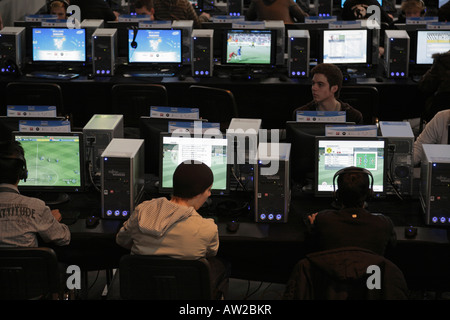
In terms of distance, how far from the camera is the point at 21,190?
481 cm

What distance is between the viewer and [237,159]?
4703mm

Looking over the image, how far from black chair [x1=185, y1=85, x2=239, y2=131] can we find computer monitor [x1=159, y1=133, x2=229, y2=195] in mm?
1896

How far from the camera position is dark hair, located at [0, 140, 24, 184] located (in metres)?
4.08

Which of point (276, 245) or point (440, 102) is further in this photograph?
point (440, 102)

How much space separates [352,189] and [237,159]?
93 cm

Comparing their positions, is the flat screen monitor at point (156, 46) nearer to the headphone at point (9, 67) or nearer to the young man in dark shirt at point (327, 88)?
the headphone at point (9, 67)

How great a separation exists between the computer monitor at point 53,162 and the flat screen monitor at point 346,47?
12.7 ft

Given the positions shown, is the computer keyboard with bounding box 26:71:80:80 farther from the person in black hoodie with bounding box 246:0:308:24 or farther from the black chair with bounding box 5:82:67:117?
the person in black hoodie with bounding box 246:0:308:24

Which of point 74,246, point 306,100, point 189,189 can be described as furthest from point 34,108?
point 306,100

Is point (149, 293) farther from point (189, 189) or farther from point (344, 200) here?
point (344, 200)

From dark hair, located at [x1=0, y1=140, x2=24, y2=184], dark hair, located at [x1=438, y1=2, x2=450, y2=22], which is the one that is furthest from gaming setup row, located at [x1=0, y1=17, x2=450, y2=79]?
dark hair, located at [x1=0, y1=140, x2=24, y2=184]

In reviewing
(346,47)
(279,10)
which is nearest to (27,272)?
(346,47)

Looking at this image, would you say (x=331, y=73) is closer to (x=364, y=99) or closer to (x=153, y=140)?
(x=364, y=99)

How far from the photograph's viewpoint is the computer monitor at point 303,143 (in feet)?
15.7
